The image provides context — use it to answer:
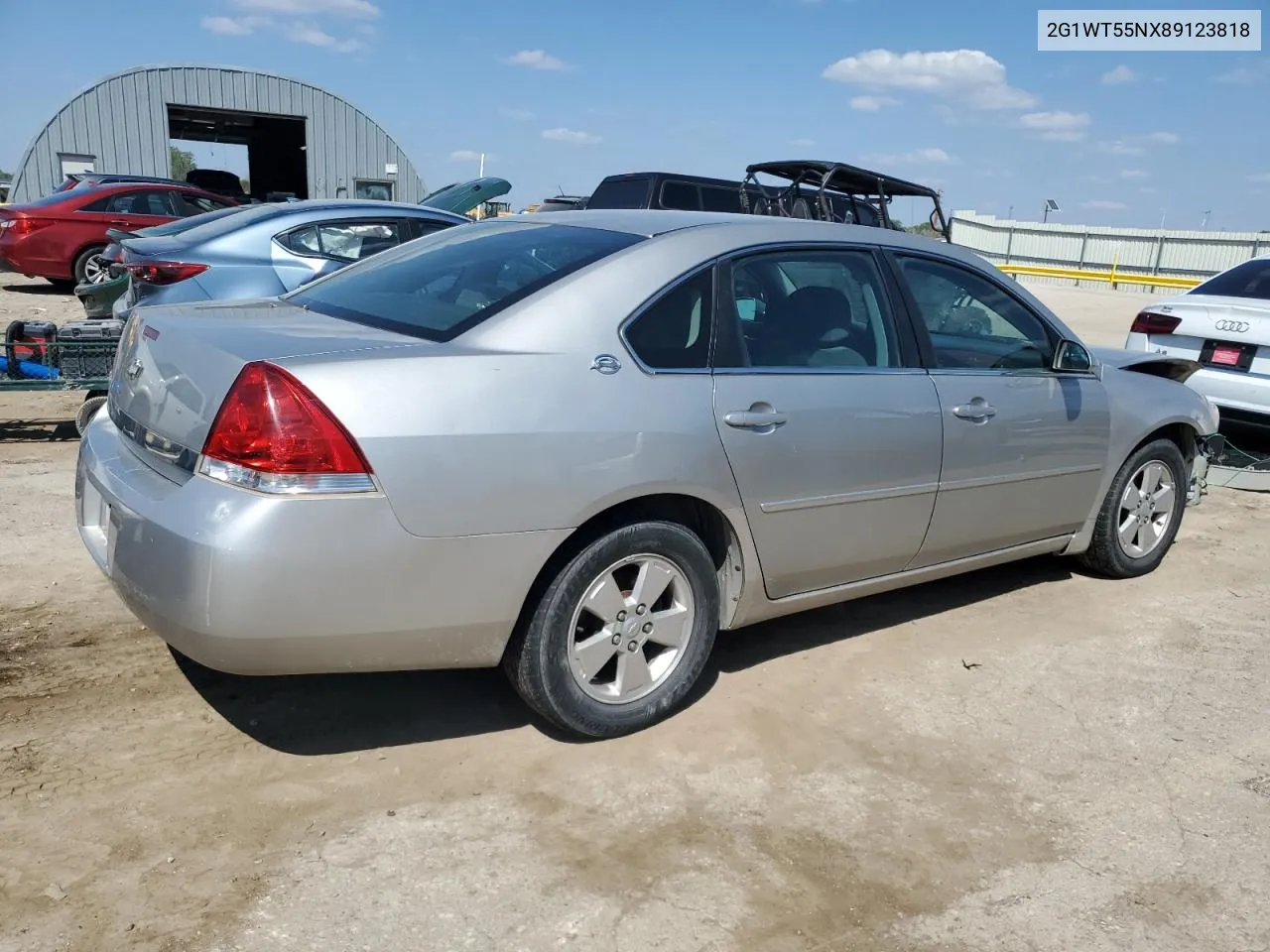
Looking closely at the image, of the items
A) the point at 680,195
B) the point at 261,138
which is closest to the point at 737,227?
the point at 680,195

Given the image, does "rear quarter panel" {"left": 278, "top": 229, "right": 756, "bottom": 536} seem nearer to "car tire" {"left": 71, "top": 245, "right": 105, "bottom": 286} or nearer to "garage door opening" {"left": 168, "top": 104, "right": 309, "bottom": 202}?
"car tire" {"left": 71, "top": 245, "right": 105, "bottom": 286}

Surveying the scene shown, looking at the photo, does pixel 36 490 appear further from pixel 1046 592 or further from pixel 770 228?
pixel 1046 592

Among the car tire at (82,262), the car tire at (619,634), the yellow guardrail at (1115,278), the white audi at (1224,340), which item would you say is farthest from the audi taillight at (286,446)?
the yellow guardrail at (1115,278)

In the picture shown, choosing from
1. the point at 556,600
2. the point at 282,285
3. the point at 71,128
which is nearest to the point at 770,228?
the point at 556,600

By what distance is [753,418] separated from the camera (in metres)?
3.27

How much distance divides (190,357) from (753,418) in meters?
1.64

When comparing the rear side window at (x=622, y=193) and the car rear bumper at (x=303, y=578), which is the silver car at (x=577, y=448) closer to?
the car rear bumper at (x=303, y=578)

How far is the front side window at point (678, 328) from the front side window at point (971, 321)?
3.41 feet

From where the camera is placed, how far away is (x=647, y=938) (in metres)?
2.37

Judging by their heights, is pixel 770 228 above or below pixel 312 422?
above

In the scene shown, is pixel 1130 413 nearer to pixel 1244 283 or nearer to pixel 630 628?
pixel 630 628

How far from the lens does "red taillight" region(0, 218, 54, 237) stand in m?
14.0

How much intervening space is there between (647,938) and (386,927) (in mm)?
586

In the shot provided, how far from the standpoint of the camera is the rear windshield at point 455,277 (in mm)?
3113
